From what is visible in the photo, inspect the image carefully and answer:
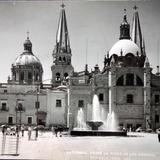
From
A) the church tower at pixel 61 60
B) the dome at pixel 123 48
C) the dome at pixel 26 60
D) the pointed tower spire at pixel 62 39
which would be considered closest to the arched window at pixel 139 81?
the dome at pixel 123 48

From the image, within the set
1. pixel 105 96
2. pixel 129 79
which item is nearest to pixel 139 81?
pixel 129 79

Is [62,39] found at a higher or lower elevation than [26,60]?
higher

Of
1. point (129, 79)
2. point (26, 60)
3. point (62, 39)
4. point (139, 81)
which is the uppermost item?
point (62, 39)

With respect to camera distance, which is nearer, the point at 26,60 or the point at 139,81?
the point at 139,81

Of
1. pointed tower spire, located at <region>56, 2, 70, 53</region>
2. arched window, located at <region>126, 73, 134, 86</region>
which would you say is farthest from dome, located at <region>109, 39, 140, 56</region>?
pointed tower spire, located at <region>56, 2, 70, 53</region>

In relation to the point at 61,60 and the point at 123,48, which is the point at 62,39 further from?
the point at 123,48

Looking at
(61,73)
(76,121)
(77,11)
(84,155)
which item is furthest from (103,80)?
(84,155)

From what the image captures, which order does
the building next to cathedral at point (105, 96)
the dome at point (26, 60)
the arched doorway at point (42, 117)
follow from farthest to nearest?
the dome at point (26, 60)
the arched doorway at point (42, 117)
the building next to cathedral at point (105, 96)

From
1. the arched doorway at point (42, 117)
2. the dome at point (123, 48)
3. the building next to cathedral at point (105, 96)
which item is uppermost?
the dome at point (123, 48)

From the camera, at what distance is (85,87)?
94.6 ft

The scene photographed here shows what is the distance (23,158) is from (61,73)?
29.6m

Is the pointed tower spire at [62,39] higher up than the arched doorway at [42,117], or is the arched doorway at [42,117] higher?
the pointed tower spire at [62,39]

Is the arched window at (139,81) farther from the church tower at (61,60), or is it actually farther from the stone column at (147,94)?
the church tower at (61,60)

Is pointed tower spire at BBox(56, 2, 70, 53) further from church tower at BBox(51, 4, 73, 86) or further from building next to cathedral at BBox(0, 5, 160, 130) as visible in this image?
building next to cathedral at BBox(0, 5, 160, 130)
